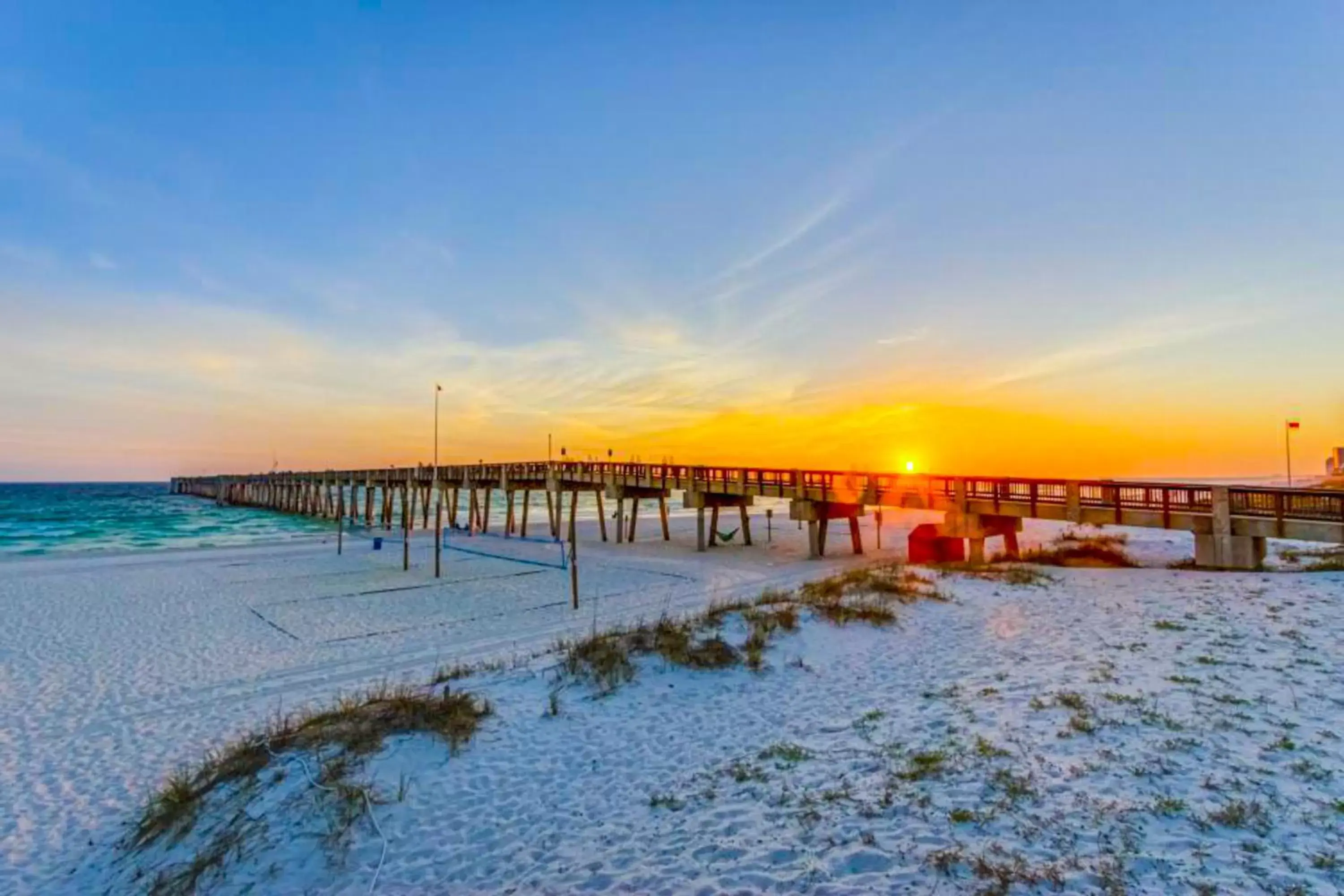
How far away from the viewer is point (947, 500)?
21.6 metres

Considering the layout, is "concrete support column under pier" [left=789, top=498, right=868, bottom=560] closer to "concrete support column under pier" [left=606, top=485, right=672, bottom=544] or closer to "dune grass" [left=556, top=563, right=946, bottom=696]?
"concrete support column under pier" [left=606, top=485, right=672, bottom=544]

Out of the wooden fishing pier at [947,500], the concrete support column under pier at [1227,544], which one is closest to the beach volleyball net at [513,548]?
the wooden fishing pier at [947,500]

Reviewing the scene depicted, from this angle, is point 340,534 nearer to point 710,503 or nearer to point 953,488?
point 710,503

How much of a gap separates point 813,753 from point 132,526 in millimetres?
62776

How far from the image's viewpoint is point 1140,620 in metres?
11.0

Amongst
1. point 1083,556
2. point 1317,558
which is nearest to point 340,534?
point 1083,556

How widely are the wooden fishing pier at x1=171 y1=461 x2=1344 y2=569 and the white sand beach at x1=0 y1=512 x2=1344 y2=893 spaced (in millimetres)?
1883

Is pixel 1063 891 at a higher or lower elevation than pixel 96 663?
higher

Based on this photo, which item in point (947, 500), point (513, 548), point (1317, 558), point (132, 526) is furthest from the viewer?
point (132, 526)

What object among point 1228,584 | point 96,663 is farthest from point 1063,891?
point 96,663

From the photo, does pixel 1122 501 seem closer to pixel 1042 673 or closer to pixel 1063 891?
pixel 1042 673

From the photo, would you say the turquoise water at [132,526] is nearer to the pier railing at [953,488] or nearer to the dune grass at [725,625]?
the pier railing at [953,488]

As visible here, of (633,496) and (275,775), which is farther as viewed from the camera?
(633,496)

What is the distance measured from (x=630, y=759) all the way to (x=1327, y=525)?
56.6 feet
